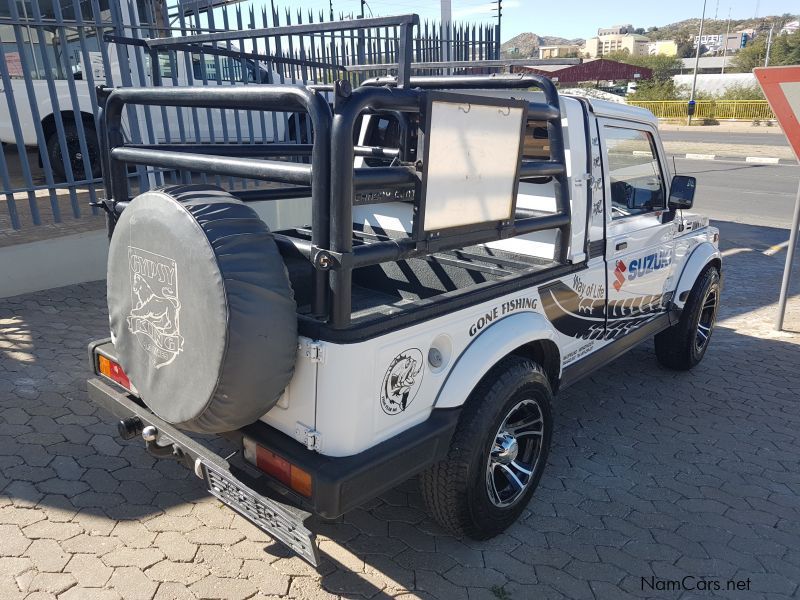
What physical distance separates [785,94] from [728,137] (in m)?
29.2

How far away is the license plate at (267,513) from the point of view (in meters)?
2.14

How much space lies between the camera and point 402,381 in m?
2.39

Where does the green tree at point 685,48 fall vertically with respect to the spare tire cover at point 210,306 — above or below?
above

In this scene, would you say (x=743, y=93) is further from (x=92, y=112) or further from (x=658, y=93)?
(x=92, y=112)

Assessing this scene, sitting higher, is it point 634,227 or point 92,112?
point 92,112

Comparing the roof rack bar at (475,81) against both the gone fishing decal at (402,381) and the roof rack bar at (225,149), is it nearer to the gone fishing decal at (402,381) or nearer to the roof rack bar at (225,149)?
the roof rack bar at (225,149)

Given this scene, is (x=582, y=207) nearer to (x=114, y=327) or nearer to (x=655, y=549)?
(x=655, y=549)

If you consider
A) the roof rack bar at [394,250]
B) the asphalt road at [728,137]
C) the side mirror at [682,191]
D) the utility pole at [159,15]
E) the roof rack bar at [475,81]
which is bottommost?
the asphalt road at [728,137]

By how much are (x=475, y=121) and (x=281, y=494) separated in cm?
157

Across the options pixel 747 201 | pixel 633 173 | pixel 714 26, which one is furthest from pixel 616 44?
pixel 633 173

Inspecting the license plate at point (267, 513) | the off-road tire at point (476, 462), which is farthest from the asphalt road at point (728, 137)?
the license plate at point (267, 513)

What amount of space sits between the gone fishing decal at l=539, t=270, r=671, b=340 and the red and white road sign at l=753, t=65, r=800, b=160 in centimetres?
213

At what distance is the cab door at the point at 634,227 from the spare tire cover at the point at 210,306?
2.26 meters

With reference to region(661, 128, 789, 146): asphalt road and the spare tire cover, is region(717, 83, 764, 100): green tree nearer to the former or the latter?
region(661, 128, 789, 146): asphalt road
